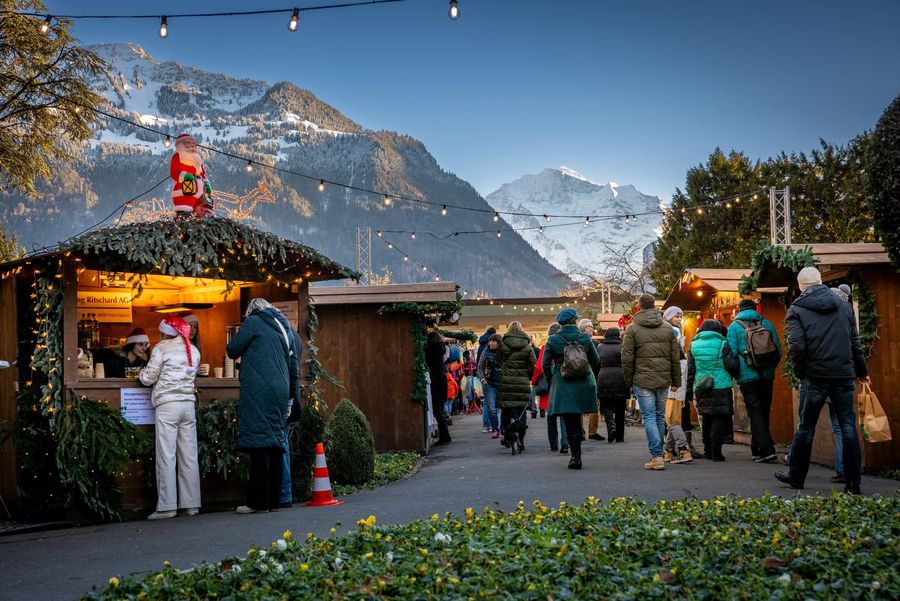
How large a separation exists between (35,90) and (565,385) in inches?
481

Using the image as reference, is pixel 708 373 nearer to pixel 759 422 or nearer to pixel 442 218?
pixel 759 422

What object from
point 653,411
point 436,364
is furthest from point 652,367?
point 436,364

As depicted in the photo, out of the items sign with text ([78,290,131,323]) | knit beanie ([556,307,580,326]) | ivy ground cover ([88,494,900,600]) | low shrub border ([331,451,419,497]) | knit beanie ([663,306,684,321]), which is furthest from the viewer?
knit beanie ([663,306,684,321])

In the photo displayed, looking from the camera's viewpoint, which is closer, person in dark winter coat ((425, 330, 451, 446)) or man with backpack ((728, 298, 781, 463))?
man with backpack ((728, 298, 781, 463))

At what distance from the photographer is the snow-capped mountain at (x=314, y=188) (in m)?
128

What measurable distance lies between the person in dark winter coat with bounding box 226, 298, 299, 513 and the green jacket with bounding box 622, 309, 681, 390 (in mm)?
4092

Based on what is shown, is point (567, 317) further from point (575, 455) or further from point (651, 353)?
point (575, 455)

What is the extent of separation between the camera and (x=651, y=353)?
10.7 m

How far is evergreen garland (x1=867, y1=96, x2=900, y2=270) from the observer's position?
711 cm

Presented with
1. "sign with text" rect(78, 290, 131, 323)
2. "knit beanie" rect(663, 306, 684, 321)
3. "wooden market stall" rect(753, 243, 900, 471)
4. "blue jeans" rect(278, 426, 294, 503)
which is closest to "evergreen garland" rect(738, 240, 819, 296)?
"wooden market stall" rect(753, 243, 900, 471)

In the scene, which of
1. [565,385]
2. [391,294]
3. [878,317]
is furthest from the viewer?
[391,294]

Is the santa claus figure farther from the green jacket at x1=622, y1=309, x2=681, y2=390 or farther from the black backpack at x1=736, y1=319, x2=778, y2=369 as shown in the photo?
the black backpack at x1=736, y1=319, x2=778, y2=369

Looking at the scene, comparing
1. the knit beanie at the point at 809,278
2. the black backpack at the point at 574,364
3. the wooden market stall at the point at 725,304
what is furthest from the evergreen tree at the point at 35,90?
the knit beanie at the point at 809,278

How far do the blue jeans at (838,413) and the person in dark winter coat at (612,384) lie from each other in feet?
20.0
